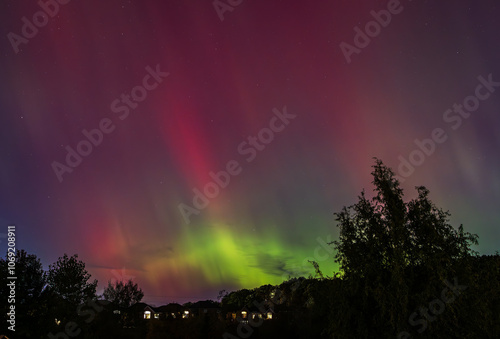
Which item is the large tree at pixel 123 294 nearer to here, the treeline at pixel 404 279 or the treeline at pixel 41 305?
the treeline at pixel 41 305

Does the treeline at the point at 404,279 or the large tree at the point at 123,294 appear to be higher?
the large tree at the point at 123,294

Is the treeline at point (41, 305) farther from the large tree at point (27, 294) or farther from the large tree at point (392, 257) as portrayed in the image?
the large tree at point (392, 257)

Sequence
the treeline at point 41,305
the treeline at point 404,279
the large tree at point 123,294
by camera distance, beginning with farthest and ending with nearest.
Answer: the large tree at point 123,294 < the treeline at point 41,305 < the treeline at point 404,279

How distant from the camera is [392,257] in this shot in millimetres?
24969

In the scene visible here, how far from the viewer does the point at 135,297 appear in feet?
298

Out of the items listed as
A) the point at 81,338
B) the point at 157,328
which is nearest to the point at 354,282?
the point at 157,328

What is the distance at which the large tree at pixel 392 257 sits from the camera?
24.0 metres

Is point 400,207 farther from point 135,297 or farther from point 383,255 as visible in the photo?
point 135,297

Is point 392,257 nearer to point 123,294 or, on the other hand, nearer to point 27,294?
point 27,294

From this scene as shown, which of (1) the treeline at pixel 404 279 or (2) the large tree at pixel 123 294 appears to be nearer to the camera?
(1) the treeline at pixel 404 279

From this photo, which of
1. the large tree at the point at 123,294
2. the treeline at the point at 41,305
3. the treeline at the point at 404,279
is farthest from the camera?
the large tree at the point at 123,294

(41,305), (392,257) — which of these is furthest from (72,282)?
(392,257)

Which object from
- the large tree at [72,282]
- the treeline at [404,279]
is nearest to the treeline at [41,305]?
the large tree at [72,282]

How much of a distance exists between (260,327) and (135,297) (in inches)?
1667
